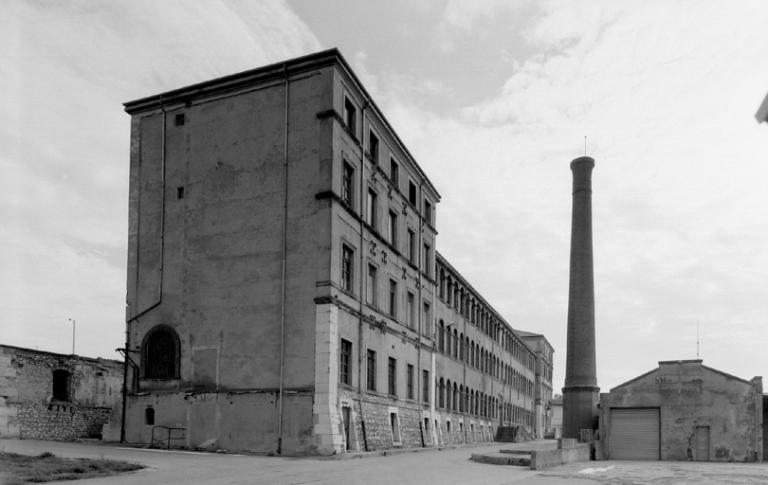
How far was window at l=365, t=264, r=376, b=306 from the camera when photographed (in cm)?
2985

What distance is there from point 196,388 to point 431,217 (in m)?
18.2

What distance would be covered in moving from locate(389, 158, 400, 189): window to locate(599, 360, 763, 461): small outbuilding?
1458cm

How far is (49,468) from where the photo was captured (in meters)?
14.6

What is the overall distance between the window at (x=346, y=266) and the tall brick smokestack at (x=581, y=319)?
72.9ft

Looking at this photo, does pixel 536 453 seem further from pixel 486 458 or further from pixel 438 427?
pixel 438 427

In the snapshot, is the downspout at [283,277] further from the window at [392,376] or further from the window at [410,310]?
the window at [410,310]

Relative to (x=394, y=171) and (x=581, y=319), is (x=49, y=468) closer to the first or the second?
(x=394, y=171)

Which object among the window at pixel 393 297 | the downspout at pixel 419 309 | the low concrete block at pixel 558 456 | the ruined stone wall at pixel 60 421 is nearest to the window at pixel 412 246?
the downspout at pixel 419 309

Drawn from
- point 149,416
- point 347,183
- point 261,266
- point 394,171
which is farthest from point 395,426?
point 394,171

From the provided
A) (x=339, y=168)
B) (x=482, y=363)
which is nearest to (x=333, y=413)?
(x=339, y=168)

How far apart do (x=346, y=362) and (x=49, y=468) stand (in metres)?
13.3

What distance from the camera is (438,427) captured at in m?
37.9

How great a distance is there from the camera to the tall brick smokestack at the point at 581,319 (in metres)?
44.5

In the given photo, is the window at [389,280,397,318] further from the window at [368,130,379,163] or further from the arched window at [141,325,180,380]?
the arched window at [141,325,180,380]
